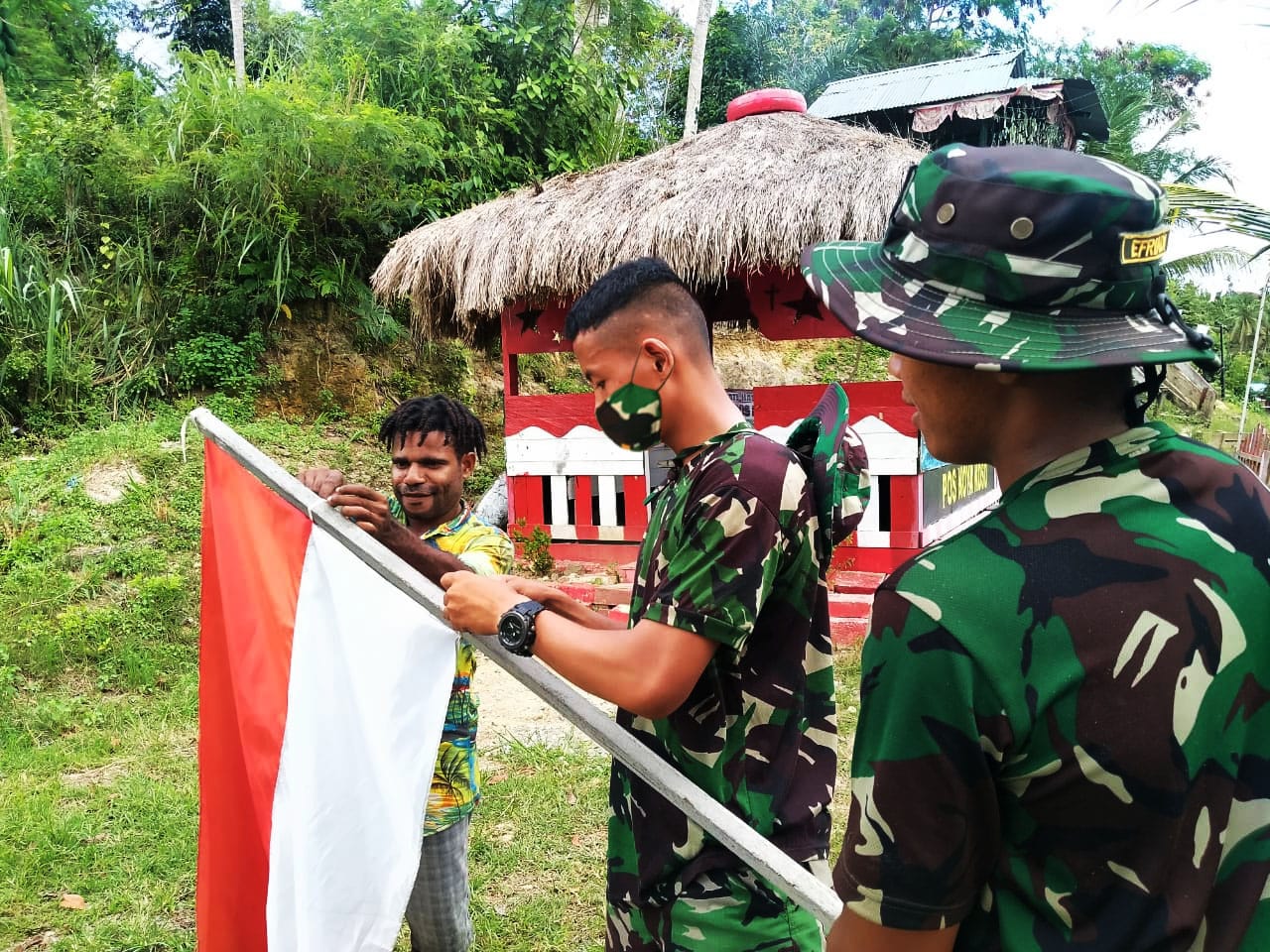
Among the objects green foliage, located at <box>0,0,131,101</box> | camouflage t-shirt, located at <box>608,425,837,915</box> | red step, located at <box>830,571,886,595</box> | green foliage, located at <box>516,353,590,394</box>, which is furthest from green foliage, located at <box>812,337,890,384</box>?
camouflage t-shirt, located at <box>608,425,837,915</box>

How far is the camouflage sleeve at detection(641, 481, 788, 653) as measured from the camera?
1.34 m

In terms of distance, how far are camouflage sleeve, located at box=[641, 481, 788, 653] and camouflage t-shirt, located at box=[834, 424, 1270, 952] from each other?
0.51 m

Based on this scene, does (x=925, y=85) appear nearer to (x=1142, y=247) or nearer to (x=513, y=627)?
(x=513, y=627)

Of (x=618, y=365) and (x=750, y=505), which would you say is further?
(x=618, y=365)

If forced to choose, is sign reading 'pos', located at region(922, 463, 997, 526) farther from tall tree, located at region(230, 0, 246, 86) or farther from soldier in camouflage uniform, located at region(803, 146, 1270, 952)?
tall tree, located at region(230, 0, 246, 86)

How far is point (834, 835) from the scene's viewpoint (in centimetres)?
357

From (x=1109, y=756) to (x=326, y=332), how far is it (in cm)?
1115

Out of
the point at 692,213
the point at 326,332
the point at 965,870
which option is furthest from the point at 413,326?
the point at 965,870

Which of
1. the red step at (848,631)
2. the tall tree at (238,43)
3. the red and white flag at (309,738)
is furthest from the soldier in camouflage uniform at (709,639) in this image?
the tall tree at (238,43)

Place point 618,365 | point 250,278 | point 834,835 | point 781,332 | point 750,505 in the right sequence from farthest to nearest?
point 250,278 → point 781,332 → point 834,835 → point 618,365 → point 750,505

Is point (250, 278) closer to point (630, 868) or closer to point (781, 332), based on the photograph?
point (781, 332)

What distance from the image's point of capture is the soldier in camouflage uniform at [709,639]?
1.38m

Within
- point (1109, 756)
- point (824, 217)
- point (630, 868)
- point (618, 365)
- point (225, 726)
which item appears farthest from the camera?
point (824, 217)

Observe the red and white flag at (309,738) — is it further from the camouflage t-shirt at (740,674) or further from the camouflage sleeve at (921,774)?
the camouflage sleeve at (921,774)
